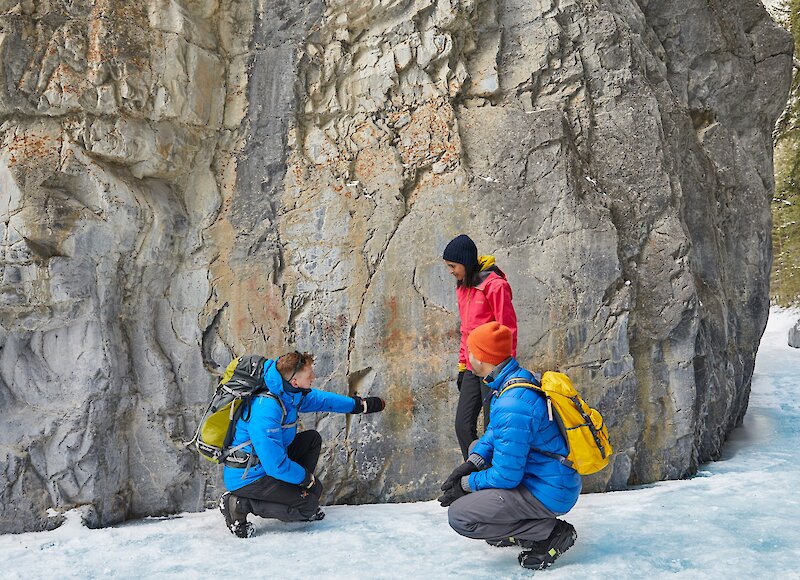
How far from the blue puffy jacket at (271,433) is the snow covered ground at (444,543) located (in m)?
0.42

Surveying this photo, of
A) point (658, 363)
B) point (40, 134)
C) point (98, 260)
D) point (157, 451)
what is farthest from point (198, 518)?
point (658, 363)

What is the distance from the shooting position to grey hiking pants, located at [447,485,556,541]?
3.52 m

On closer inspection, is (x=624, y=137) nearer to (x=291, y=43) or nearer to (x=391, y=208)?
(x=391, y=208)

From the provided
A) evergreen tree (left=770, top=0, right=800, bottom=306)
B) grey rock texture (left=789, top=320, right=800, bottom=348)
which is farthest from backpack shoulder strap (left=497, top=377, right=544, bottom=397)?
grey rock texture (left=789, top=320, right=800, bottom=348)

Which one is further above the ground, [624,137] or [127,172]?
[624,137]

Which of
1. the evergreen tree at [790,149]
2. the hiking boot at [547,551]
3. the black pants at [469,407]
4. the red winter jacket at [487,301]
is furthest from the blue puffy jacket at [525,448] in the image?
the evergreen tree at [790,149]

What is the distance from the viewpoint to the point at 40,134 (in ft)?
18.2

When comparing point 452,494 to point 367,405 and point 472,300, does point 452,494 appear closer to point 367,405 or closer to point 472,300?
point 367,405

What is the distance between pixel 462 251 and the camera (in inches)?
187

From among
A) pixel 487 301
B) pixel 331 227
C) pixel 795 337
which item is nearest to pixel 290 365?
pixel 487 301

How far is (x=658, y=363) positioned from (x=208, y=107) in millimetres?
4641

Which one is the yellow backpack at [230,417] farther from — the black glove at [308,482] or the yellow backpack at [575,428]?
the yellow backpack at [575,428]

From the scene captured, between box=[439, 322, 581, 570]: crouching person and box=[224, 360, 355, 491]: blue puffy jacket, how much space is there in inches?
51.9

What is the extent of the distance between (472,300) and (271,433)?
168 cm
